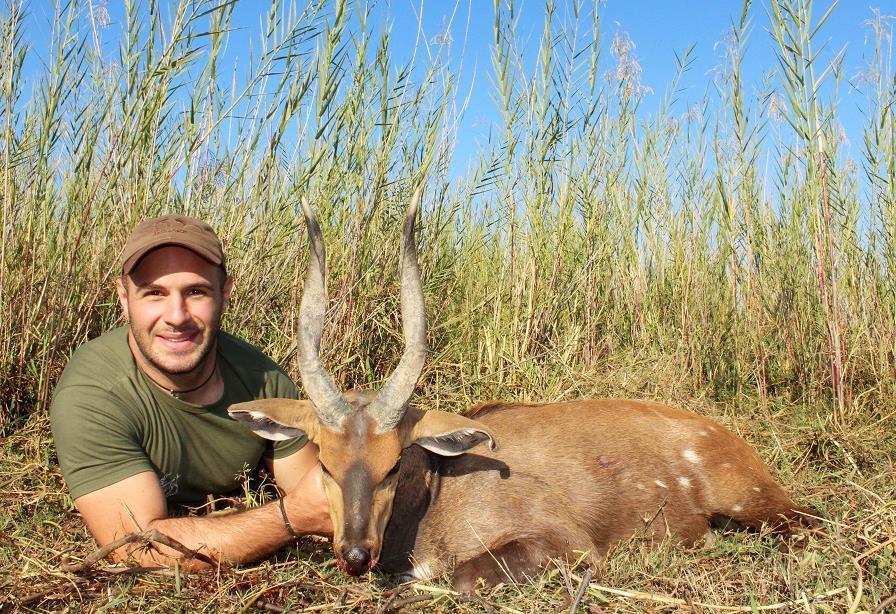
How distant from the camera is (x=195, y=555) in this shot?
121 inches

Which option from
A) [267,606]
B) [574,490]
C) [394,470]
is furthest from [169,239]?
[574,490]

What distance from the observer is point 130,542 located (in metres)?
2.99

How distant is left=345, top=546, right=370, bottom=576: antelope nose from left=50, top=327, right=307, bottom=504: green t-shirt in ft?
3.34

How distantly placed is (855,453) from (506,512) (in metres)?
2.37

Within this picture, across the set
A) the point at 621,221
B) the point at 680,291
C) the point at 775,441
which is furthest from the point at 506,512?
the point at 621,221

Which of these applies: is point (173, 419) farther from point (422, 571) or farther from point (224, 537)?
point (422, 571)

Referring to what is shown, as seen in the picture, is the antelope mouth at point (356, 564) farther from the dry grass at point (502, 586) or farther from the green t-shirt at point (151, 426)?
the green t-shirt at point (151, 426)

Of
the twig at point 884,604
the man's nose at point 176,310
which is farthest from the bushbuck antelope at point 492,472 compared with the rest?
the twig at point 884,604

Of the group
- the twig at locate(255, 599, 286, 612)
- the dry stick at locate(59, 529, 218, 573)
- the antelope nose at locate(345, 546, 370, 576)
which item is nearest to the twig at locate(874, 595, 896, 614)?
the antelope nose at locate(345, 546, 370, 576)

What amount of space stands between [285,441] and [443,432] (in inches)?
41.6

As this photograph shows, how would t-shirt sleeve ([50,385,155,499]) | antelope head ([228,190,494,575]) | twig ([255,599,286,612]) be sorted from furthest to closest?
1. t-shirt sleeve ([50,385,155,499])
2. antelope head ([228,190,494,575])
3. twig ([255,599,286,612])

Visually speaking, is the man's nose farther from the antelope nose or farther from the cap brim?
the antelope nose

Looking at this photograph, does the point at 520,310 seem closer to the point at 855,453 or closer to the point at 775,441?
the point at 775,441

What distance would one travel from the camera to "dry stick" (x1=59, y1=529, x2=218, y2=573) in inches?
113
